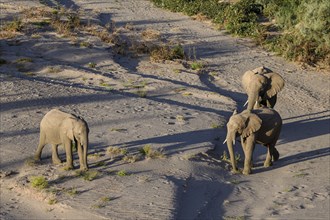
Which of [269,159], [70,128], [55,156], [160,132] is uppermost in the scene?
[70,128]

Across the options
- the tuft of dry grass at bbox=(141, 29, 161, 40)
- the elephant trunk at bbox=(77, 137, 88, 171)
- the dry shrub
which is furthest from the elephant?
the tuft of dry grass at bbox=(141, 29, 161, 40)

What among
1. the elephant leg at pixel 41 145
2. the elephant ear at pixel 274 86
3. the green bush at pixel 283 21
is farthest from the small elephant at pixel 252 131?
the green bush at pixel 283 21

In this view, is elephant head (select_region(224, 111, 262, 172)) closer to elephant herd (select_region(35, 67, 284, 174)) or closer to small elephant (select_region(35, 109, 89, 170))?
elephant herd (select_region(35, 67, 284, 174))

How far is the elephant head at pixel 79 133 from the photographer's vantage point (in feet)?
42.2

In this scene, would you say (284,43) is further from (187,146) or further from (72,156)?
(72,156)

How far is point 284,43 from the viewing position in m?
28.0

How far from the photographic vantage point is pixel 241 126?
45.2 ft

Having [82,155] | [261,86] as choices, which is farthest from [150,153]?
[261,86]

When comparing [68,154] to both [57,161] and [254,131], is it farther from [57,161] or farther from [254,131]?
[254,131]

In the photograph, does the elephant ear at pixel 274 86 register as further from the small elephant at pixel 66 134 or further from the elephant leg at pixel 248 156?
the small elephant at pixel 66 134

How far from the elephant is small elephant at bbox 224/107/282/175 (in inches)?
97.8

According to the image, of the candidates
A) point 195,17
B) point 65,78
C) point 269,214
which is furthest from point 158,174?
point 195,17

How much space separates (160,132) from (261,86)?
11.6 ft

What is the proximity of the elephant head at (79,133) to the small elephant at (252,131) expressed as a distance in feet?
11.3
